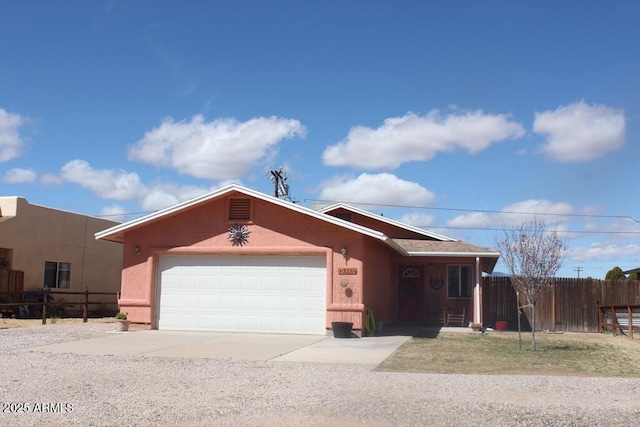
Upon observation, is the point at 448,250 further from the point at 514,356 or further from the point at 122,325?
the point at 122,325

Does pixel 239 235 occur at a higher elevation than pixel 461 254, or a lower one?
higher

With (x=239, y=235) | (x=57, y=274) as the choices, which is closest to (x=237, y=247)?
(x=239, y=235)

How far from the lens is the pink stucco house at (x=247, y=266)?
59.8 feet

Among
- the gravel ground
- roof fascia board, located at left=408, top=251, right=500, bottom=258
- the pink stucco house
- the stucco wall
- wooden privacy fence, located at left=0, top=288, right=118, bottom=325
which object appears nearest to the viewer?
the gravel ground

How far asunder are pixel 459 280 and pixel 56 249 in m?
17.9

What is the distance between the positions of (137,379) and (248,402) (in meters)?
2.62

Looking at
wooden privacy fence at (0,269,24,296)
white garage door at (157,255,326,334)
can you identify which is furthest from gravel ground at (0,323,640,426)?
wooden privacy fence at (0,269,24,296)

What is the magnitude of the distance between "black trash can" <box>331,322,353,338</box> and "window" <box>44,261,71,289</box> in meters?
16.3

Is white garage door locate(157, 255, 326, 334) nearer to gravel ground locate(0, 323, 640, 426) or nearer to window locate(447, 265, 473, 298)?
gravel ground locate(0, 323, 640, 426)

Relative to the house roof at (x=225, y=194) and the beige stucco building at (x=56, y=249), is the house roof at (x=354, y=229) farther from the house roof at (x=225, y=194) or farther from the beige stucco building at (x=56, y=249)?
the beige stucco building at (x=56, y=249)

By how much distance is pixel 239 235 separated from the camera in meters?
19.0

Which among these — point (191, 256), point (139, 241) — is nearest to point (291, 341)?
point (191, 256)

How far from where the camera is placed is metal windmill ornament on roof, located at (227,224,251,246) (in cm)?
1900

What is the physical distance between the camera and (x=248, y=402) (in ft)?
27.8
